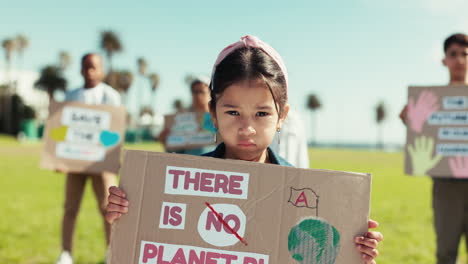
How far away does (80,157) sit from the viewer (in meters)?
4.11

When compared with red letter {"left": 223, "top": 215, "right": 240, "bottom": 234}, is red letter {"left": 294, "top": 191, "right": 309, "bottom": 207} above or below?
above

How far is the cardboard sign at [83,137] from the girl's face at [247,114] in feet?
8.62

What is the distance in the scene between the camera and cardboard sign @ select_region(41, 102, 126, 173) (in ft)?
13.5

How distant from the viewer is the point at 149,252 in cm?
156

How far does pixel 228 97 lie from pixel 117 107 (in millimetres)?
2709

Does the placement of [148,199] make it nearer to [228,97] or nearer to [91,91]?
[228,97]

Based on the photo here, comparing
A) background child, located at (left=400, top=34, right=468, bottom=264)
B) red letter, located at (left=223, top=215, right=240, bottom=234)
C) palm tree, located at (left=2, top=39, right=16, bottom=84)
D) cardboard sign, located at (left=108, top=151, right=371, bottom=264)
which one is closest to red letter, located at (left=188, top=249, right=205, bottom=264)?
cardboard sign, located at (left=108, top=151, right=371, bottom=264)

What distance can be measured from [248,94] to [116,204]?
0.67 metres

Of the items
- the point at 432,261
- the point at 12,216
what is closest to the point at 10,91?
the point at 12,216

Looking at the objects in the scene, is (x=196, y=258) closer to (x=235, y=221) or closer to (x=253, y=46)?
(x=235, y=221)

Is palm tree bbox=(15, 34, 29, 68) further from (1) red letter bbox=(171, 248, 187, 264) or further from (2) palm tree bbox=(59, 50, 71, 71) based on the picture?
(1) red letter bbox=(171, 248, 187, 264)

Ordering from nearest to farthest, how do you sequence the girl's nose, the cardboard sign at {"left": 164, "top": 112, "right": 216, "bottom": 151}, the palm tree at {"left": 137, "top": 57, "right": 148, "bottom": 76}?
1. the girl's nose
2. the cardboard sign at {"left": 164, "top": 112, "right": 216, "bottom": 151}
3. the palm tree at {"left": 137, "top": 57, "right": 148, "bottom": 76}

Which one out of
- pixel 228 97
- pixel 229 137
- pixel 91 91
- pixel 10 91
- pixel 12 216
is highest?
pixel 10 91

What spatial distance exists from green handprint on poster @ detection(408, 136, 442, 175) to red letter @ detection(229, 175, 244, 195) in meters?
2.02
